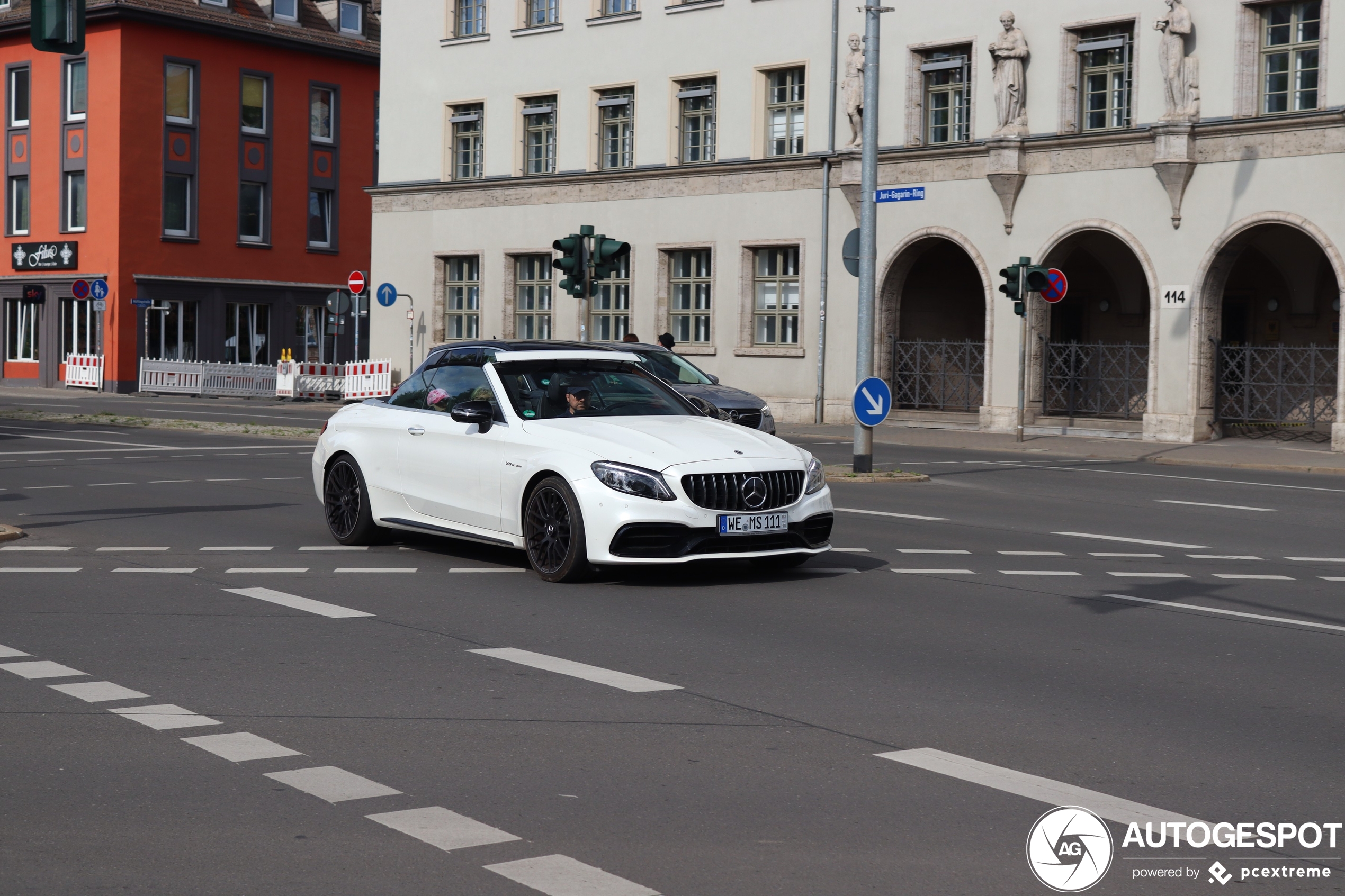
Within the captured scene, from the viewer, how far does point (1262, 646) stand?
341 inches

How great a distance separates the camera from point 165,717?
265 inches

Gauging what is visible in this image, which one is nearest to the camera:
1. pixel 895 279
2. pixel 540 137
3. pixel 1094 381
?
pixel 1094 381

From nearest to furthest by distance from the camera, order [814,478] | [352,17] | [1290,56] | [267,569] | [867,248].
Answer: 1. [814,478]
2. [267,569]
3. [867,248]
4. [1290,56]
5. [352,17]

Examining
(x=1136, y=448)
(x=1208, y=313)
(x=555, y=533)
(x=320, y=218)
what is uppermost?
(x=320, y=218)

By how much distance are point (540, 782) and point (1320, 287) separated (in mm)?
30307

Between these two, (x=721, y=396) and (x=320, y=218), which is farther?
(x=320, y=218)

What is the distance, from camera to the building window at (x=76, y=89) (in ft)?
173

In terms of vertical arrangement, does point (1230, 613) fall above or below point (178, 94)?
below

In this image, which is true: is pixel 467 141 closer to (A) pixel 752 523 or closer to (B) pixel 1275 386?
(B) pixel 1275 386

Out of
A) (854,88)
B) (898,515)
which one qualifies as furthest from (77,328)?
(898,515)

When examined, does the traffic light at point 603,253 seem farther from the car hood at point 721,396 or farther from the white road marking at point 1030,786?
the white road marking at point 1030,786

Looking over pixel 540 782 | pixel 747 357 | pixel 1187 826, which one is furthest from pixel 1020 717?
pixel 747 357

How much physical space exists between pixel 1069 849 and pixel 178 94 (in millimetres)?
52141

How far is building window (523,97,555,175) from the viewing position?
4169cm
